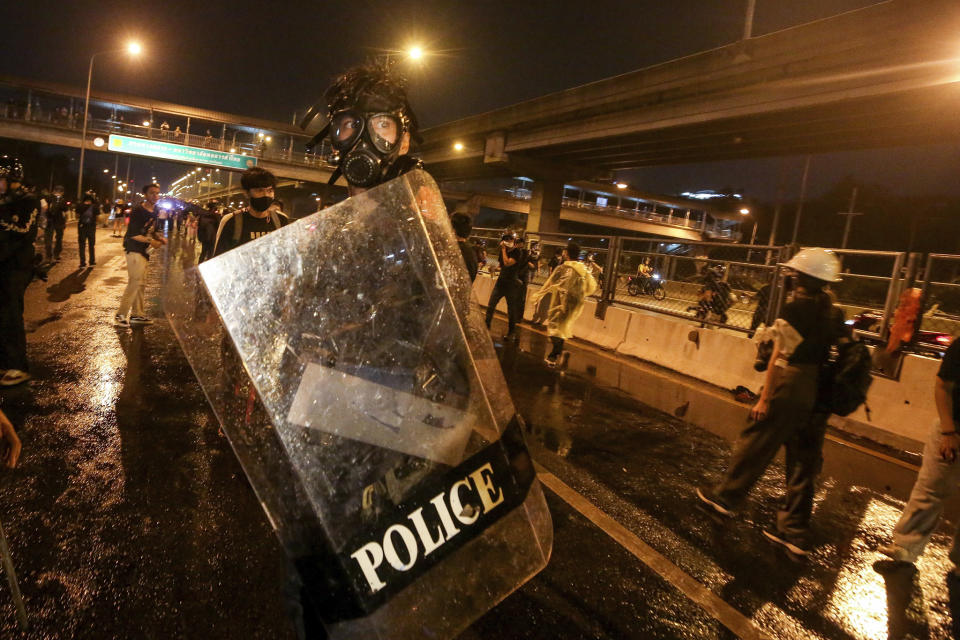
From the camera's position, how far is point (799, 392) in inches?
133

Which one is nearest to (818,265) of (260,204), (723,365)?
(260,204)

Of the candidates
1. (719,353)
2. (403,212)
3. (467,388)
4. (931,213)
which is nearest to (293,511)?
(467,388)

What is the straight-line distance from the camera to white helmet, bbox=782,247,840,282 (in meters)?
3.23

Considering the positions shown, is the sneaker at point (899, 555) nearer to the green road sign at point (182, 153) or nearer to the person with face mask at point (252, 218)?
the person with face mask at point (252, 218)

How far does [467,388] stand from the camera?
1.38m

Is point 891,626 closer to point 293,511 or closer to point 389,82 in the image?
point 293,511

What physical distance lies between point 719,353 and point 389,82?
6.62 m

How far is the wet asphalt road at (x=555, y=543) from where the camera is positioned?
7.83 feet

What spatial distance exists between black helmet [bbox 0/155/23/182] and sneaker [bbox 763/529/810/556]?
6492 mm

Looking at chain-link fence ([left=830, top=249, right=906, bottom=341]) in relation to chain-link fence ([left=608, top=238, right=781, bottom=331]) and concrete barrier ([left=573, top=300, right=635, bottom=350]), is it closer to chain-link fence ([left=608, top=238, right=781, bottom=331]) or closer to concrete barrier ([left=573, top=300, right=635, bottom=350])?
chain-link fence ([left=608, top=238, right=781, bottom=331])

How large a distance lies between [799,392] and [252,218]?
3.67 meters

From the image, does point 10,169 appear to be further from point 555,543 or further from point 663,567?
point 663,567

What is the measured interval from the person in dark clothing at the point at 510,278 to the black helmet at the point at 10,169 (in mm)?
6151

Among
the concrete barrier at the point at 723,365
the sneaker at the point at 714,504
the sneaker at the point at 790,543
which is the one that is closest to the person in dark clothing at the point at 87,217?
the concrete barrier at the point at 723,365
